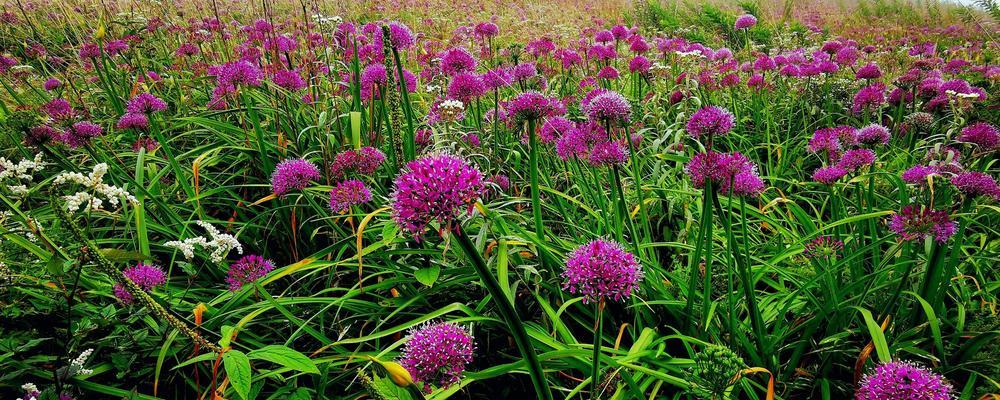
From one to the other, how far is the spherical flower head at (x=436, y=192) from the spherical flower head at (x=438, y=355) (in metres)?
0.34

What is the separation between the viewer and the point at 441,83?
3.75 meters

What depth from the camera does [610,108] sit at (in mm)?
1824

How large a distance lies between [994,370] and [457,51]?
246cm

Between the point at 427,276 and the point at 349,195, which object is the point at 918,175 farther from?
the point at 349,195

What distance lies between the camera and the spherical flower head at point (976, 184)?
4.71 feet

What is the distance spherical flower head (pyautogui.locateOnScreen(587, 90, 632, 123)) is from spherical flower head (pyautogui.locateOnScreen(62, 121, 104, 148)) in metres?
2.28

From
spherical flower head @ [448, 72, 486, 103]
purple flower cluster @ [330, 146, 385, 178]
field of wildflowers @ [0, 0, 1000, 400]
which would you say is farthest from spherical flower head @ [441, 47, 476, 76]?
purple flower cluster @ [330, 146, 385, 178]

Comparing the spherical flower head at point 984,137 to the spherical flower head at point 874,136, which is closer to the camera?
the spherical flower head at point 984,137

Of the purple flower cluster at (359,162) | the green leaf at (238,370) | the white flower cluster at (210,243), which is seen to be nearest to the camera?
the green leaf at (238,370)

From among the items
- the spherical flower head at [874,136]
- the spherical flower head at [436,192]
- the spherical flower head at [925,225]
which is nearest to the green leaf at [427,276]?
the spherical flower head at [436,192]

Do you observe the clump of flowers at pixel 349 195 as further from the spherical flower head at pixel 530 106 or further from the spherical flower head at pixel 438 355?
the spherical flower head at pixel 438 355

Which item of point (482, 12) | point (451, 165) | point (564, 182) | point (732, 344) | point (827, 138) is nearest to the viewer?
point (451, 165)

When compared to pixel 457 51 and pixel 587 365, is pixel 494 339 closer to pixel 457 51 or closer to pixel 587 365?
pixel 587 365

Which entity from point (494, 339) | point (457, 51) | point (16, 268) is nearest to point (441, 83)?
point (457, 51)
